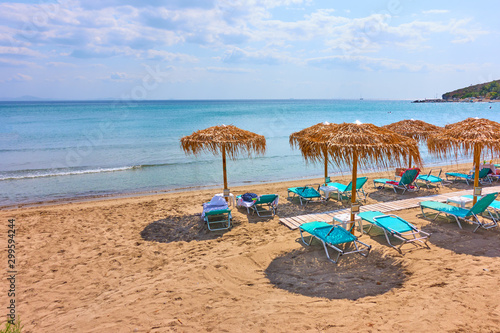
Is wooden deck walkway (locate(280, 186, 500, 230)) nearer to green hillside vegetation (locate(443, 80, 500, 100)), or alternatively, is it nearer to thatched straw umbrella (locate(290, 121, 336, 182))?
thatched straw umbrella (locate(290, 121, 336, 182))

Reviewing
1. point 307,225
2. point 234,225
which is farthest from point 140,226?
point 307,225

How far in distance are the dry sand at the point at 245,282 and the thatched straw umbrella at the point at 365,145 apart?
1.74 m

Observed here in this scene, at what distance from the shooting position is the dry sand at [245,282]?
3600 millimetres

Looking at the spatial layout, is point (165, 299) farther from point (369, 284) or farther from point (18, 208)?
point (18, 208)

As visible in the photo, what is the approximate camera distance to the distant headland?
11070 centimetres

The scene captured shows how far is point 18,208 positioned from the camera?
9969 mm

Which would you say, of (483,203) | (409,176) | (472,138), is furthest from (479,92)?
(483,203)

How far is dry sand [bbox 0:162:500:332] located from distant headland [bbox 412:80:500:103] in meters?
140

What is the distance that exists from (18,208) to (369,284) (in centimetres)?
1131

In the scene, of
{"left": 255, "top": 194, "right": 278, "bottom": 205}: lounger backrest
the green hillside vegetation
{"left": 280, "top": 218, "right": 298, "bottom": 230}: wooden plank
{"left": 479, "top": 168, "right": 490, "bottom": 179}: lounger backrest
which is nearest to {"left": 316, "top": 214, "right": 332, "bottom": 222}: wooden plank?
{"left": 280, "top": 218, "right": 298, "bottom": 230}: wooden plank

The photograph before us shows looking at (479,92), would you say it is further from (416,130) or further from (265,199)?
(265,199)

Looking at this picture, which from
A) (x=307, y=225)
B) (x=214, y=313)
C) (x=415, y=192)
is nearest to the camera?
(x=214, y=313)

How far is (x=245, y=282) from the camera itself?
455 cm

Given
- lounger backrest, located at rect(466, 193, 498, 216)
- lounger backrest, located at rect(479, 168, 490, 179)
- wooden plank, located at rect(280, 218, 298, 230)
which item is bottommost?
wooden plank, located at rect(280, 218, 298, 230)
